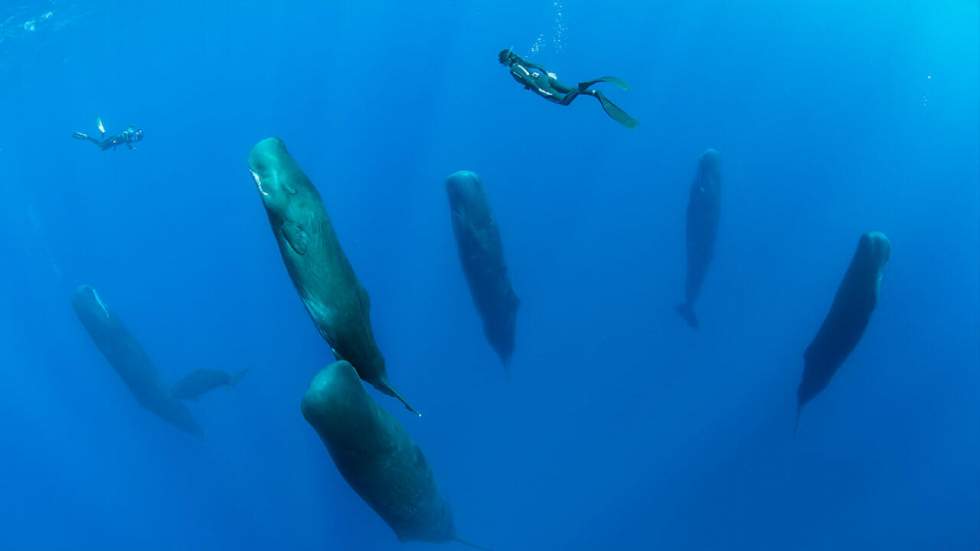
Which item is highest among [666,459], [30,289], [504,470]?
[666,459]

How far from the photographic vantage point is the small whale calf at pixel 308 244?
2.45 metres

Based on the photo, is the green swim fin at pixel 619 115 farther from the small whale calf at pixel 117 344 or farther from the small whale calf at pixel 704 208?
the small whale calf at pixel 117 344

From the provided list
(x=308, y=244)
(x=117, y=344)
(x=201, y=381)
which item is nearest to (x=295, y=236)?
(x=308, y=244)

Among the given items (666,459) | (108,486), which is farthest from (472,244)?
(108,486)

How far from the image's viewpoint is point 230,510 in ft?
47.9

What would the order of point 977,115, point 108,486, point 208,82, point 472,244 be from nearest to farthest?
point 472,244 < point 108,486 < point 977,115 < point 208,82

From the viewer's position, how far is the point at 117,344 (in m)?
12.1

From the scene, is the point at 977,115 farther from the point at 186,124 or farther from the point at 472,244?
the point at 186,124

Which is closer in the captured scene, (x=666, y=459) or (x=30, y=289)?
(x=666, y=459)

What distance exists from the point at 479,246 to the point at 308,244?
5.56 metres

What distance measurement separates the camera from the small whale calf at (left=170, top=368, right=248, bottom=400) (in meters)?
11.0

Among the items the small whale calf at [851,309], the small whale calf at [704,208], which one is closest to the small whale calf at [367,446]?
the small whale calf at [851,309]

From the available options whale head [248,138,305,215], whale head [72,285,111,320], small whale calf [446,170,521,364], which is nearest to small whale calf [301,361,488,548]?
whale head [248,138,305,215]

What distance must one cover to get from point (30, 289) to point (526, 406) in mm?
31097
